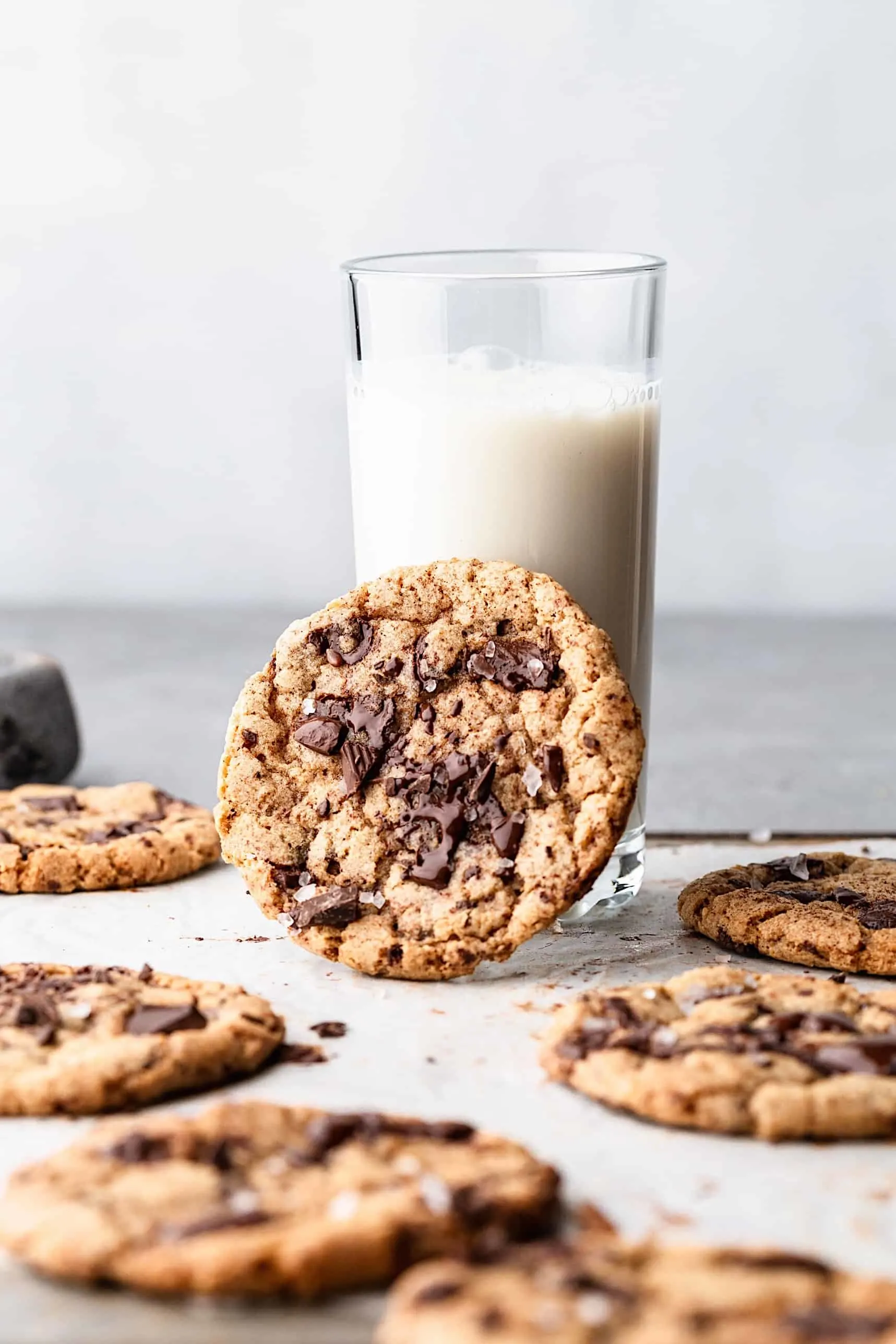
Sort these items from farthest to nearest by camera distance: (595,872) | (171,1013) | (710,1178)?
(595,872) → (171,1013) → (710,1178)

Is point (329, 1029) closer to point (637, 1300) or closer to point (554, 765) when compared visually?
point (554, 765)

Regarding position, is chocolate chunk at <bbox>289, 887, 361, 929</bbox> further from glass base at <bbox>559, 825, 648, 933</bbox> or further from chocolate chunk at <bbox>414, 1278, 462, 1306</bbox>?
chocolate chunk at <bbox>414, 1278, 462, 1306</bbox>

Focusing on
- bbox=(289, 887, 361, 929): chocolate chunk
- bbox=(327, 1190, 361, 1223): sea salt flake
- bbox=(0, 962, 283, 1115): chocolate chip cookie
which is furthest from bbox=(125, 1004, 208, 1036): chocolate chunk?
bbox=(327, 1190, 361, 1223): sea salt flake

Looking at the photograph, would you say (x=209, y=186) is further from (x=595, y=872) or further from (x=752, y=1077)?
(x=752, y=1077)

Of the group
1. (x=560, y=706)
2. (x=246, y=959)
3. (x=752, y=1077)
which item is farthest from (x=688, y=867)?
(x=752, y=1077)

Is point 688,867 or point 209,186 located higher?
point 209,186

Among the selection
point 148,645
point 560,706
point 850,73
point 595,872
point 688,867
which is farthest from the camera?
point 148,645
